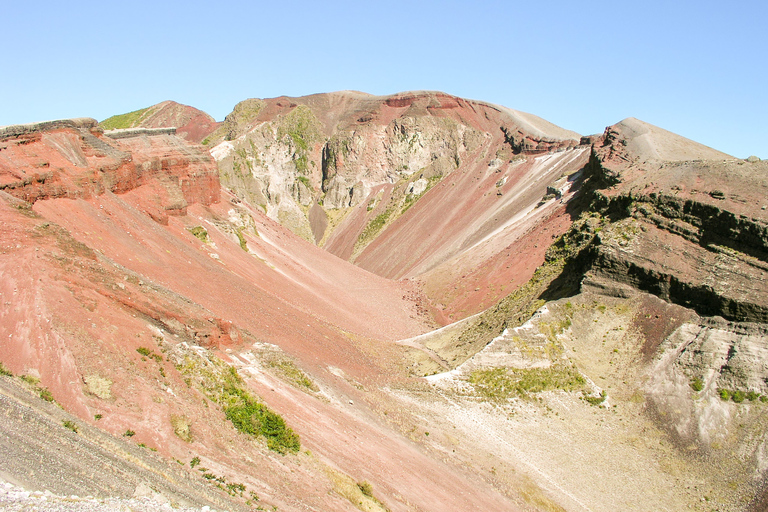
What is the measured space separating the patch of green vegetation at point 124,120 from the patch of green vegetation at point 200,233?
69.7 m

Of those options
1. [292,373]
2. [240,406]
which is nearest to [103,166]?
Result: [292,373]

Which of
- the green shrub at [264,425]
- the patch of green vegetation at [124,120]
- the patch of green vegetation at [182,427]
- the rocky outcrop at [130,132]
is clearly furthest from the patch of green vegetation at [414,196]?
the patch of green vegetation at [182,427]

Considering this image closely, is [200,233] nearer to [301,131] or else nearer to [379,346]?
[379,346]

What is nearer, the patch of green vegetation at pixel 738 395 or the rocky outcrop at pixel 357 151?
the patch of green vegetation at pixel 738 395

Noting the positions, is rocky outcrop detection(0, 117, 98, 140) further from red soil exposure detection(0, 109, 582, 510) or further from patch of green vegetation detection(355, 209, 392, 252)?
patch of green vegetation detection(355, 209, 392, 252)

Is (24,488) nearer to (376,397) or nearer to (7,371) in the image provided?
(7,371)

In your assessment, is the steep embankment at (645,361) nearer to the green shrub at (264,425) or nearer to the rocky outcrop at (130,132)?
the green shrub at (264,425)

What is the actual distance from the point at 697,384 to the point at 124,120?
99.5m

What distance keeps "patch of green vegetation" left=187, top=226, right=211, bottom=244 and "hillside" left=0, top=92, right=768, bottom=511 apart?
0.49 ft

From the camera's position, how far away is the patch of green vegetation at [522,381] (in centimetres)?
2377

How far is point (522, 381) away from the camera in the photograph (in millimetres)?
24219

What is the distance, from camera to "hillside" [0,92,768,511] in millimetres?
12602

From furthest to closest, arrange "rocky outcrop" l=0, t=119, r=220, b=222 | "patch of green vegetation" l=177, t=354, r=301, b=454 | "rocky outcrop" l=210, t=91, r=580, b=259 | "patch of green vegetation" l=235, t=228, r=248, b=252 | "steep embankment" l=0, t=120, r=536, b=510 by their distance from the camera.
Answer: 1. "rocky outcrop" l=210, t=91, r=580, b=259
2. "patch of green vegetation" l=235, t=228, r=248, b=252
3. "rocky outcrop" l=0, t=119, r=220, b=222
4. "patch of green vegetation" l=177, t=354, r=301, b=454
5. "steep embankment" l=0, t=120, r=536, b=510

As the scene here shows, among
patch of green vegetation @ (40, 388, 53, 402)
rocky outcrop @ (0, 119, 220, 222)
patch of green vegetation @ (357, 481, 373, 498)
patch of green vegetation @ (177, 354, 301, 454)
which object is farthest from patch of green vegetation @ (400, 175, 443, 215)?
patch of green vegetation @ (40, 388, 53, 402)
